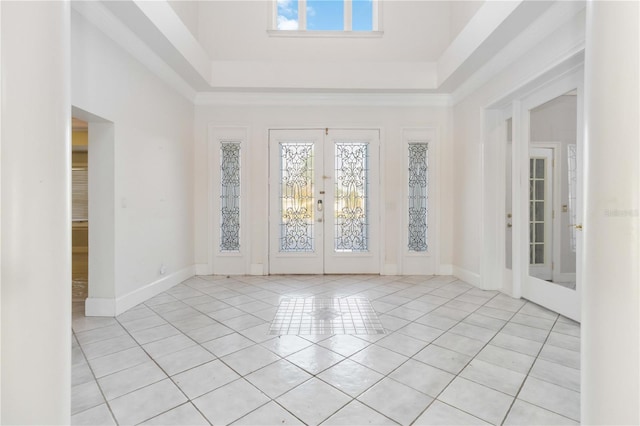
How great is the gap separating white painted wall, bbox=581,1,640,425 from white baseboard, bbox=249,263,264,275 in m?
4.25

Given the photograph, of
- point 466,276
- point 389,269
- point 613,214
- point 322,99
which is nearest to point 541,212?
point 466,276

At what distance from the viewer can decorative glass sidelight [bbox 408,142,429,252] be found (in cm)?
481

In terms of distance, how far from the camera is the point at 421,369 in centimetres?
200

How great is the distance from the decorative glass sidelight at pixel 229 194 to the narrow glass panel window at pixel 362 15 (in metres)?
2.71

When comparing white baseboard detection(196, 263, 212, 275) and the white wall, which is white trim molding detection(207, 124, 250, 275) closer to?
white baseboard detection(196, 263, 212, 275)

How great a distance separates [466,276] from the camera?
4.30 m

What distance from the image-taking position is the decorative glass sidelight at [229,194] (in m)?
4.80

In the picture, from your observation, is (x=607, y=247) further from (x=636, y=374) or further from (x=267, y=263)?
(x=267, y=263)

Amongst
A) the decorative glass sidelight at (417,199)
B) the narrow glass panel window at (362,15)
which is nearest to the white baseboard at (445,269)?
the decorative glass sidelight at (417,199)

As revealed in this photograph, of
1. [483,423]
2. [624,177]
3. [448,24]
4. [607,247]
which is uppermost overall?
[448,24]

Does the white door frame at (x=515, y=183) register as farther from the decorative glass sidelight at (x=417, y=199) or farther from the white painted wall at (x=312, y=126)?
the decorative glass sidelight at (x=417, y=199)

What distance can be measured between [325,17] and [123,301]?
4712 mm

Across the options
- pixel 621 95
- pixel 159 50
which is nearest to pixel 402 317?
pixel 621 95

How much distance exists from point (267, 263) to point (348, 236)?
1338 millimetres
